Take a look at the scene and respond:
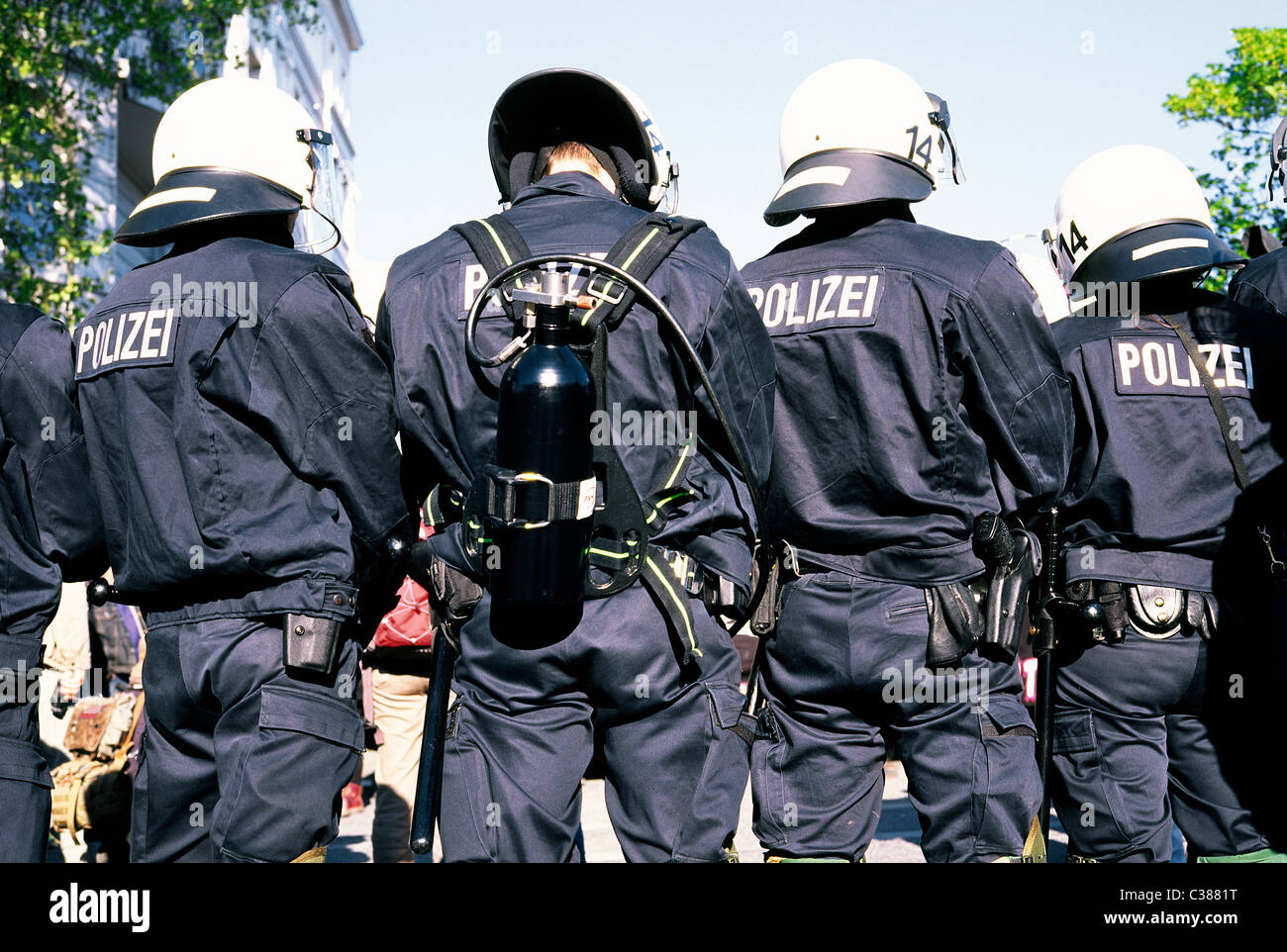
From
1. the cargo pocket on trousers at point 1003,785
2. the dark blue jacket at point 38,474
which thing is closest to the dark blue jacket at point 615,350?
the cargo pocket on trousers at point 1003,785

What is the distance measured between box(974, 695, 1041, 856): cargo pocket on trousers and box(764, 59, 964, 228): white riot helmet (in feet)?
4.59

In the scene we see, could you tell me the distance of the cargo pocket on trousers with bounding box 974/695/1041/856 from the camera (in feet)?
11.1

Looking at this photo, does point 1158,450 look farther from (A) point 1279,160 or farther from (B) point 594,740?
(B) point 594,740

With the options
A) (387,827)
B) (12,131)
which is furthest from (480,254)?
(12,131)

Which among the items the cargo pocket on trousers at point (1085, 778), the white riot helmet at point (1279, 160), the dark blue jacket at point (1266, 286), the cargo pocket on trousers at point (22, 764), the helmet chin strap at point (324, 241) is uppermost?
the white riot helmet at point (1279, 160)

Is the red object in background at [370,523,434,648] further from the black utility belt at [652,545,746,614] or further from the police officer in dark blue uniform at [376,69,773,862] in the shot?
the black utility belt at [652,545,746,614]

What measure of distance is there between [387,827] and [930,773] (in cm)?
214

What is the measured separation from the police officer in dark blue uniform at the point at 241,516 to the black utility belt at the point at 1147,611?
2.02 metres

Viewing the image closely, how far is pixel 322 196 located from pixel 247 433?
0.88 meters

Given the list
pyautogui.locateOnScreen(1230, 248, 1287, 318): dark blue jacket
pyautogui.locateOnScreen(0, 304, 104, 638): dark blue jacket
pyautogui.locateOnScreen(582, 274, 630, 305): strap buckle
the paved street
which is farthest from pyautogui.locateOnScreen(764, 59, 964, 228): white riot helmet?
the paved street

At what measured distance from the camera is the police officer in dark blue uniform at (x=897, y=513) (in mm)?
3420

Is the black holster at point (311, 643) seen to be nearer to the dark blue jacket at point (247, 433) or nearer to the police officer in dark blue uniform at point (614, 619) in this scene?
the dark blue jacket at point (247, 433)

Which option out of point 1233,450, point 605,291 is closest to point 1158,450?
point 1233,450

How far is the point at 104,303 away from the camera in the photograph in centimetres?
346
